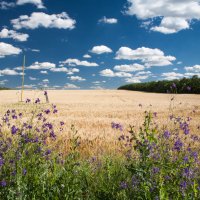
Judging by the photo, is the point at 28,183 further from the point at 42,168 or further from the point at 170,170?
the point at 170,170

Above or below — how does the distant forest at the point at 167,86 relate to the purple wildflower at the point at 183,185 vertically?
above

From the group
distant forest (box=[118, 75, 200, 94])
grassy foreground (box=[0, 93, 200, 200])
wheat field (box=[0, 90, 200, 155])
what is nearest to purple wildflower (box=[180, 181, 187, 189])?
grassy foreground (box=[0, 93, 200, 200])

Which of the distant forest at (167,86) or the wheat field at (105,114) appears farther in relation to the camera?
the distant forest at (167,86)

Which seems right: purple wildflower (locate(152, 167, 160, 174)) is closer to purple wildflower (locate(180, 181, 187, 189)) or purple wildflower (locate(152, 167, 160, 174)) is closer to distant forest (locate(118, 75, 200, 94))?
purple wildflower (locate(180, 181, 187, 189))

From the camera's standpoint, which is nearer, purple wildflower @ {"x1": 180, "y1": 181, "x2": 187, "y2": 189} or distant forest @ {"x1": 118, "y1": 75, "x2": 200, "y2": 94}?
purple wildflower @ {"x1": 180, "y1": 181, "x2": 187, "y2": 189}

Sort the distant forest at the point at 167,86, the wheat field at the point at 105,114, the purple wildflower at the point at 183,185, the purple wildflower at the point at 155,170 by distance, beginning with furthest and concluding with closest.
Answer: the distant forest at the point at 167,86 → the wheat field at the point at 105,114 → the purple wildflower at the point at 155,170 → the purple wildflower at the point at 183,185

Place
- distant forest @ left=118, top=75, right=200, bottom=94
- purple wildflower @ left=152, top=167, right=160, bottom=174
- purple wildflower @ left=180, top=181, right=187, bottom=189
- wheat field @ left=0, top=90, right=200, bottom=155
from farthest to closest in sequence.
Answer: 1. distant forest @ left=118, top=75, right=200, bottom=94
2. wheat field @ left=0, top=90, right=200, bottom=155
3. purple wildflower @ left=152, top=167, right=160, bottom=174
4. purple wildflower @ left=180, top=181, right=187, bottom=189

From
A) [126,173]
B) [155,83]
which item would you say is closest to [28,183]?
[126,173]

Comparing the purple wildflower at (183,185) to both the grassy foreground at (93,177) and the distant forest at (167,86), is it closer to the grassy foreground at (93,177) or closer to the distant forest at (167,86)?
the grassy foreground at (93,177)

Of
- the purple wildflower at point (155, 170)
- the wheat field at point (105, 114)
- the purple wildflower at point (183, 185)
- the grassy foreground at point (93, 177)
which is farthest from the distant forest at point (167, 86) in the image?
the purple wildflower at point (183, 185)

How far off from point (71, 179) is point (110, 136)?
4.80 meters

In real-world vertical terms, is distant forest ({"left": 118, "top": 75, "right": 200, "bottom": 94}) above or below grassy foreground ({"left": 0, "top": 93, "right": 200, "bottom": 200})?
above

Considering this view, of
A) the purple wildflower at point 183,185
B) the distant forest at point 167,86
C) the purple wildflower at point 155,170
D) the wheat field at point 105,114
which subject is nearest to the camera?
the purple wildflower at point 183,185

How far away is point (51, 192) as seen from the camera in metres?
3.30
